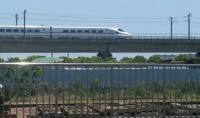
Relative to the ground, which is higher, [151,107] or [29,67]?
[29,67]

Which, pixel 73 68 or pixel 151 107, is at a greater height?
pixel 73 68

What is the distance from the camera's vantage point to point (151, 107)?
12.3 meters

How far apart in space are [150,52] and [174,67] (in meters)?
84.9

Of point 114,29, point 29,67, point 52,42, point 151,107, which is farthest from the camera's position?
point 114,29

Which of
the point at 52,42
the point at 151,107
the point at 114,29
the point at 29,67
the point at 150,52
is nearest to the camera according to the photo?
the point at 29,67

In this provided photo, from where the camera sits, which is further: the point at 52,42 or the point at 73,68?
the point at 52,42

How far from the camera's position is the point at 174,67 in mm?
12438

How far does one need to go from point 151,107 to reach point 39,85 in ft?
8.06

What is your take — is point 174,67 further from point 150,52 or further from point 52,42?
point 150,52

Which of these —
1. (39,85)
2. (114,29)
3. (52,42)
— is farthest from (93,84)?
(114,29)

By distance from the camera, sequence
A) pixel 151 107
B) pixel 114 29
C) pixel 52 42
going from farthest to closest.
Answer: pixel 114 29, pixel 52 42, pixel 151 107

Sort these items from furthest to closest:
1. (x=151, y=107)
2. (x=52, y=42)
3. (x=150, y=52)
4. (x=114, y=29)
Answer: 1. (x=114, y=29)
2. (x=150, y=52)
3. (x=52, y=42)
4. (x=151, y=107)

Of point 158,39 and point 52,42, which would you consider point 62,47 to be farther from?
point 158,39

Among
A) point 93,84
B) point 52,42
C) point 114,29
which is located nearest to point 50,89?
point 93,84
